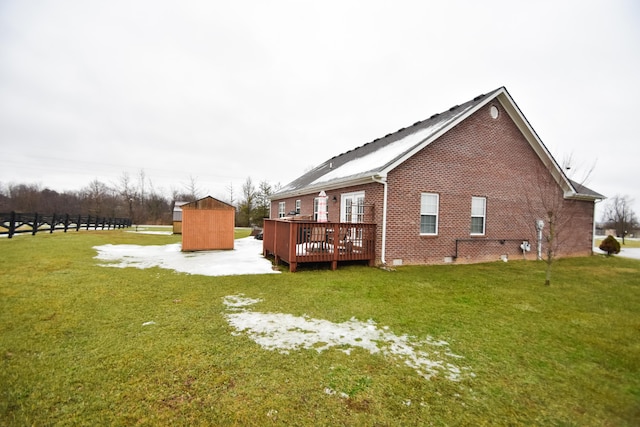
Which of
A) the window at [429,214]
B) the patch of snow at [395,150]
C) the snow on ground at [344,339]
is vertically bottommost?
the snow on ground at [344,339]

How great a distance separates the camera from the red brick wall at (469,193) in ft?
30.5

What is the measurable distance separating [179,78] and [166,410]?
56.5 ft

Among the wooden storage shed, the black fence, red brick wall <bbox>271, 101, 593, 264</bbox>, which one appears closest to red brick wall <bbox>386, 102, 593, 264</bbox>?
red brick wall <bbox>271, 101, 593, 264</bbox>

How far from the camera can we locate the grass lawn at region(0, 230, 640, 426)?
7.36 feet

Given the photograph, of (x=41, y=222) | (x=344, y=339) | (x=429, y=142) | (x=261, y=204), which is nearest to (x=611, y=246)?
(x=429, y=142)

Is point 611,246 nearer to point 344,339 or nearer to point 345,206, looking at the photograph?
point 345,206

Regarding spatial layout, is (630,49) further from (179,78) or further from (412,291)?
(179,78)

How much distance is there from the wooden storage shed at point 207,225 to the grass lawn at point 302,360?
21.5ft

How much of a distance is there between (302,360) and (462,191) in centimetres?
951

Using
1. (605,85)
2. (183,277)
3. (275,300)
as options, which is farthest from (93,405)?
(605,85)

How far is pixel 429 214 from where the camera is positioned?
990cm

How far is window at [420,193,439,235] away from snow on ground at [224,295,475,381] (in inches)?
250

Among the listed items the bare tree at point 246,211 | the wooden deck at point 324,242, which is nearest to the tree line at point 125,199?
the bare tree at point 246,211

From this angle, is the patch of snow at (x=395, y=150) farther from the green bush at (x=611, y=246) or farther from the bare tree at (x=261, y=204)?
the bare tree at (x=261, y=204)
